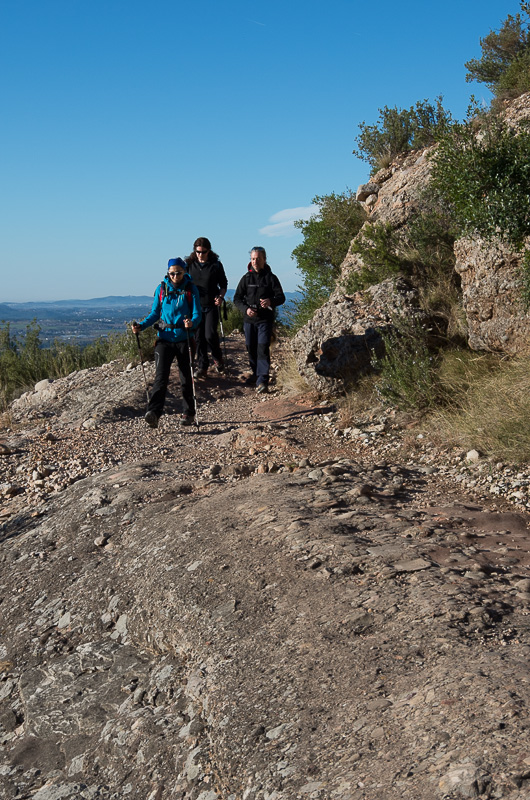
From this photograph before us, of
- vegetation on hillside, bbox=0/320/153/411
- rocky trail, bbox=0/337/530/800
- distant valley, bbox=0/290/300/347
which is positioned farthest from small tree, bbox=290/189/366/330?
rocky trail, bbox=0/337/530/800

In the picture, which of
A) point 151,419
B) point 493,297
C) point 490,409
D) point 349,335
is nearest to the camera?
point 490,409

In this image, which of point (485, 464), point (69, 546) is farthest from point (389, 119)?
point (69, 546)

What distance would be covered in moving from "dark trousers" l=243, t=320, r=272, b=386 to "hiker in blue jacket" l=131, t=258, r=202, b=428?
1.49 meters

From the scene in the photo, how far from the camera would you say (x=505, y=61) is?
12.0 metres

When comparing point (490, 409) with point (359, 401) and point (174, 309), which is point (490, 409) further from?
point (174, 309)

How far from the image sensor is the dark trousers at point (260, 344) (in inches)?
391

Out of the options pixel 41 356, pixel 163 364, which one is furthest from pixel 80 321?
pixel 163 364

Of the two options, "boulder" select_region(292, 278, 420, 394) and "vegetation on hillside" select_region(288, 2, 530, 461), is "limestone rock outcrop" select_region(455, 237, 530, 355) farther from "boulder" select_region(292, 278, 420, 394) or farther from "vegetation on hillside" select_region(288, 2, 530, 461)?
"boulder" select_region(292, 278, 420, 394)

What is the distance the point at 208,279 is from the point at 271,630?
25.7 ft

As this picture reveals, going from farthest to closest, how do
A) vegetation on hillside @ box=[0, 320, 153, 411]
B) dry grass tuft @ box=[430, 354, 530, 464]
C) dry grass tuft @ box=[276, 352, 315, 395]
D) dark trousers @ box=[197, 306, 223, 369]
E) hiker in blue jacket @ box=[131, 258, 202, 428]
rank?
1. vegetation on hillside @ box=[0, 320, 153, 411]
2. dark trousers @ box=[197, 306, 223, 369]
3. dry grass tuft @ box=[276, 352, 315, 395]
4. hiker in blue jacket @ box=[131, 258, 202, 428]
5. dry grass tuft @ box=[430, 354, 530, 464]

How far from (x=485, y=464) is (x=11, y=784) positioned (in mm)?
4332

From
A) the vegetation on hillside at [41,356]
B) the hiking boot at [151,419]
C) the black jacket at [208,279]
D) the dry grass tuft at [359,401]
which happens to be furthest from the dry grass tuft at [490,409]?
the vegetation on hillside at [41,356]

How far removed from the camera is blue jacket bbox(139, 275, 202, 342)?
8.50 meters

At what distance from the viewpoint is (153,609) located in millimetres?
4234
